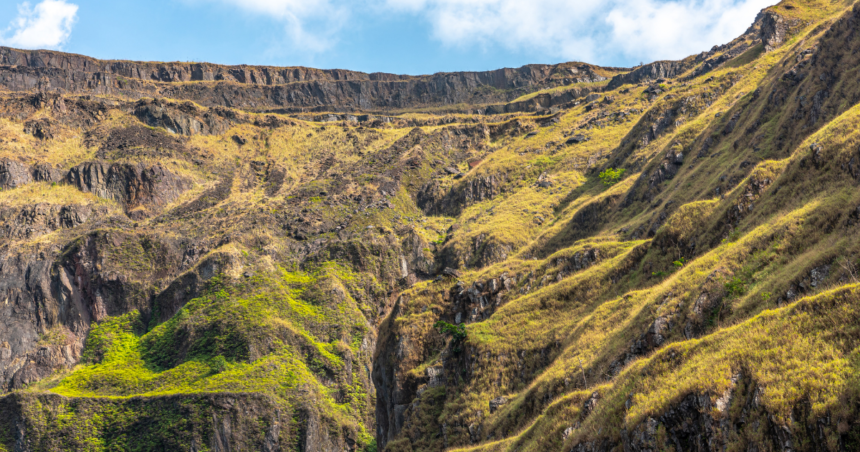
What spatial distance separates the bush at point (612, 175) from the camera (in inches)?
3132

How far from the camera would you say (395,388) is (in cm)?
4759

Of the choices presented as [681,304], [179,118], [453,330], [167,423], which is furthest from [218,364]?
[179,118]

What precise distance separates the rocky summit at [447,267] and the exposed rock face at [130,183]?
509 millimetres

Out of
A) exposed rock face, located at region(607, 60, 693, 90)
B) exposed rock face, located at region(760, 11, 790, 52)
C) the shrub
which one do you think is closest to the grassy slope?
the shrub

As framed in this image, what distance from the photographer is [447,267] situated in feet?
273

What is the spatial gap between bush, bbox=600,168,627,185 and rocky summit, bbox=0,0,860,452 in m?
1.09

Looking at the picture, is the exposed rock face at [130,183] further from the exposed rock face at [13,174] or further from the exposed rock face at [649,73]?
the exposed rock face at [649,73]

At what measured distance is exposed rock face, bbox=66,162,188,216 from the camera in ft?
364

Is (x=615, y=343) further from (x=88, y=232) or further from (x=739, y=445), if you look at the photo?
(x=88, y=232)

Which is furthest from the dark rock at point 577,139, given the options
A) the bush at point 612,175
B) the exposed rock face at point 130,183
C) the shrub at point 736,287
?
the exposed rock face at point 130,183

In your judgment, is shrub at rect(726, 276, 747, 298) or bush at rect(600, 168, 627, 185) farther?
bush at rect(600, 168, 627, 185)

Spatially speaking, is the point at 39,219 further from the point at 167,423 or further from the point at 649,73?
the point at 649,73

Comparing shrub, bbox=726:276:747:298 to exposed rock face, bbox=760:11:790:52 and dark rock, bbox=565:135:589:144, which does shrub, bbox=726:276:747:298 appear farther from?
dark rock, bbox=565:135:589:144

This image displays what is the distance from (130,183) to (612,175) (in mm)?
103001
